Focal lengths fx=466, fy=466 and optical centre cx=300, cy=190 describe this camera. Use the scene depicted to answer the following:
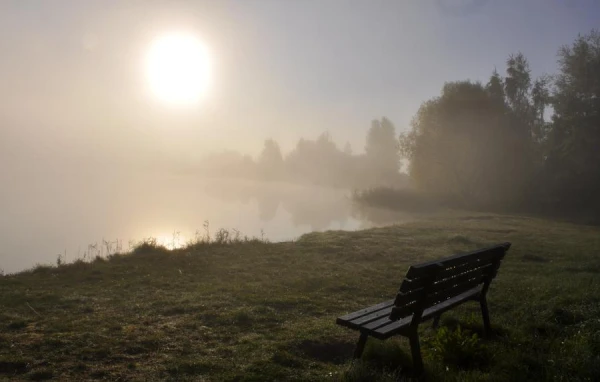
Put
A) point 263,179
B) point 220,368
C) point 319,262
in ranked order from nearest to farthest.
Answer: point 220,368 < point 319,262 < point 263,179

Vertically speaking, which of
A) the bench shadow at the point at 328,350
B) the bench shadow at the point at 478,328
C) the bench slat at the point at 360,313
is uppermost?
the bench slat at the point at 360,313

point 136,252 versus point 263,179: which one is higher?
point 263,179

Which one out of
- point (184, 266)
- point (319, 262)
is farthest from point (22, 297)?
point (319, 262)

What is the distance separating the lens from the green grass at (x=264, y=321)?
525 centimetres

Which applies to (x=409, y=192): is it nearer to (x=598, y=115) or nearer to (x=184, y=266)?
(x=598, y=115)

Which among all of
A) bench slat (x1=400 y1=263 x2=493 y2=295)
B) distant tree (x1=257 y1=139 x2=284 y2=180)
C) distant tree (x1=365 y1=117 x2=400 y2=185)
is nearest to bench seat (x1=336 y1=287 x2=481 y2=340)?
bench slat (x1=400 y1=263 x2=493 y2=295)

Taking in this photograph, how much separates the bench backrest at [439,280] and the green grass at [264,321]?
60 cm

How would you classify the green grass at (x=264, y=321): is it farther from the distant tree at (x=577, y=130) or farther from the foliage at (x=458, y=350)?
the distant tree at (x=577, y=130)

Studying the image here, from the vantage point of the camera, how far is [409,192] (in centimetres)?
4750

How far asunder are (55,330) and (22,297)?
2.34m

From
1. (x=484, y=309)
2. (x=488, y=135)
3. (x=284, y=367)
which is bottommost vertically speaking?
(x=284, y=367)

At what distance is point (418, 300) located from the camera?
5.10m

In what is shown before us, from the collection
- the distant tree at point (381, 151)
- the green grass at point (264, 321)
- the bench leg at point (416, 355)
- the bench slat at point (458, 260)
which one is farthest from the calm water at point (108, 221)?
the distant tree at point (381, 151)

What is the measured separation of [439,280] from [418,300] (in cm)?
42
